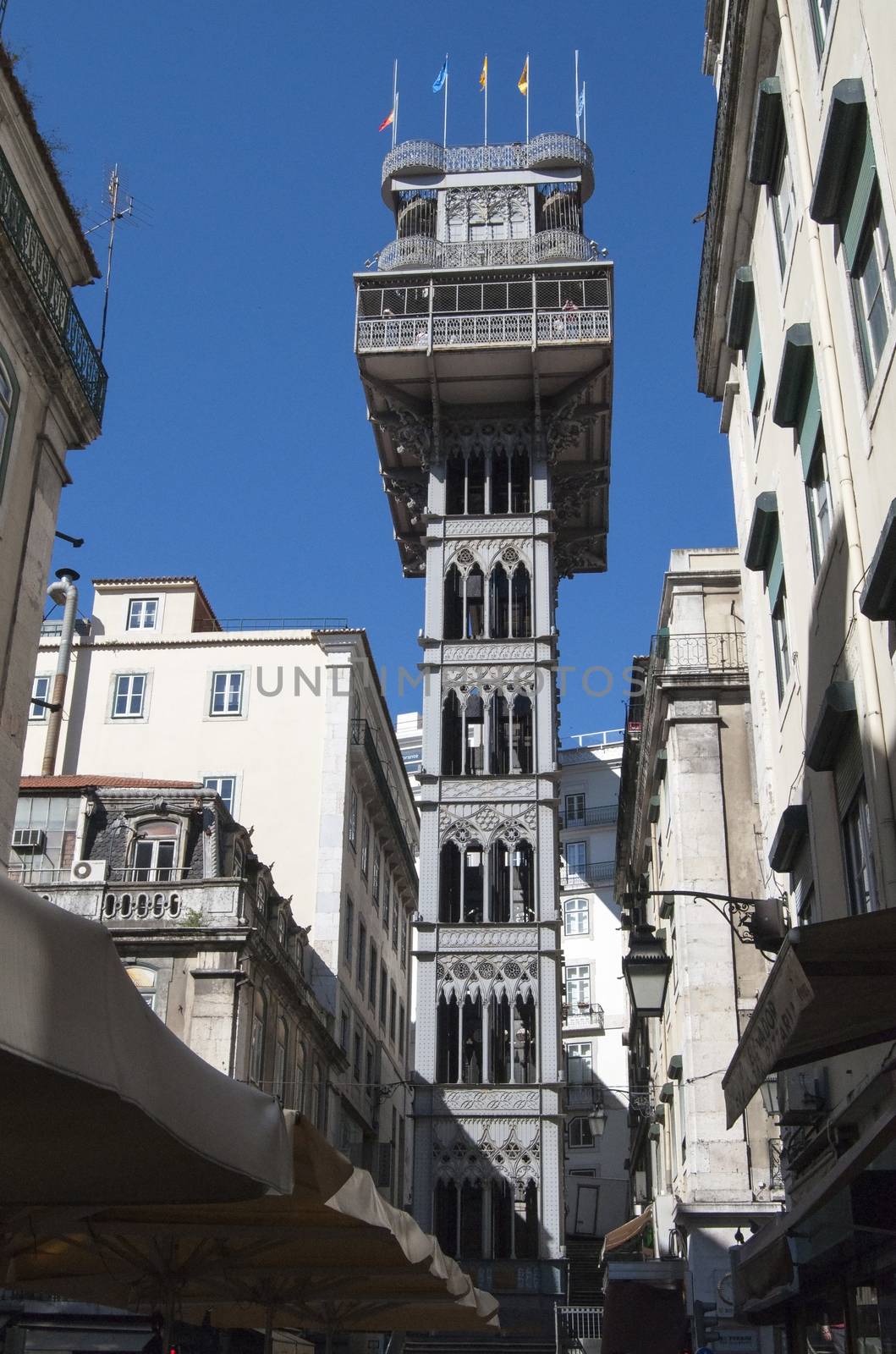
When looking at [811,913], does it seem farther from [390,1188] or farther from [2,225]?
[390,1188]

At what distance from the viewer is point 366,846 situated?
142 feet

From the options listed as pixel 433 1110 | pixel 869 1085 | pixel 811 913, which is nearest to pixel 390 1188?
pixel 433 1110

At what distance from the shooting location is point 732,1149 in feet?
79.6

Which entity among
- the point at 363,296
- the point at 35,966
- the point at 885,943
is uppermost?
the point at 363,296

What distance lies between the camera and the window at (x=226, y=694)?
39812 millimetres

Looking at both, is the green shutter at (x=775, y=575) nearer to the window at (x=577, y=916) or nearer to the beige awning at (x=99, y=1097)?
the beige awning at (x=99, y=1097)

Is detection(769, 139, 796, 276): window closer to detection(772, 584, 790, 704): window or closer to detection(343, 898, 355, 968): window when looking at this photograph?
detection(772, 584, 790, 704): window

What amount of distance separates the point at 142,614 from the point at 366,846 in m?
9.58

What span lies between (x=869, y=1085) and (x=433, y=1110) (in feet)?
75.9

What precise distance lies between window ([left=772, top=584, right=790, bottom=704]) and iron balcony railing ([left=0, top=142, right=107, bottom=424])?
8945 mm

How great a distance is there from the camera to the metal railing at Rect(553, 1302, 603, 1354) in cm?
2878

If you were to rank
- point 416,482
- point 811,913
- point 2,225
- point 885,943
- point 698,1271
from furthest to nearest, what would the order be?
1. point 416,482
2. point 698,1271
3. point 2,225
4. point 811,913
5. point 885,943

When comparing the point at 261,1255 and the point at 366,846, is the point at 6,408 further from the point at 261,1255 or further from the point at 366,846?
the point at 366,846

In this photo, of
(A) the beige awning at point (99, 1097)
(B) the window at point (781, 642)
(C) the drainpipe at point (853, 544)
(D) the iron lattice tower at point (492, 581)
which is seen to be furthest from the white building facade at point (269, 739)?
(A) the beige awning at point (99, 1097)
